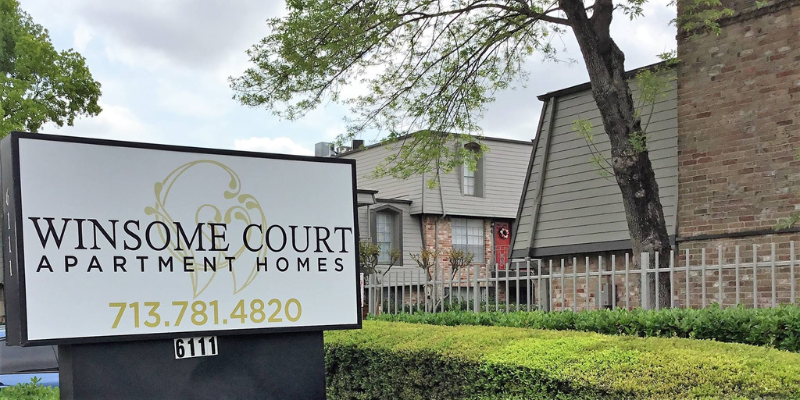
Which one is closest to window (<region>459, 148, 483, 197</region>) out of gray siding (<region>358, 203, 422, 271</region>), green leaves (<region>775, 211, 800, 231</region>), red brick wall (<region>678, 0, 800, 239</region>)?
gray siding (<region>358, 203, 422, 271</region>)

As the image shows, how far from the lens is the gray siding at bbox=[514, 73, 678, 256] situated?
42.2ft

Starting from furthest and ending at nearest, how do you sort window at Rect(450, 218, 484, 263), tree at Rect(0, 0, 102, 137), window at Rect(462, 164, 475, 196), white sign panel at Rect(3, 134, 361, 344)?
window at Rect(462, 164, 475, 196), window at Rect(450, 218, 484, 263), tree at Rect(0, 0, 102, 137), white sign panel at Rect(3, 134, 361, 344)

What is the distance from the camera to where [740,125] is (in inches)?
447

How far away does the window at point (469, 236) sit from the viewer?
1133 inches

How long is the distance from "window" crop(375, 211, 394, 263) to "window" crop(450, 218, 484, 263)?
7.79ft

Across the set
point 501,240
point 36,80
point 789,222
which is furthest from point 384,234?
point 789,222

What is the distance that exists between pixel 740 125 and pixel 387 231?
17.8m

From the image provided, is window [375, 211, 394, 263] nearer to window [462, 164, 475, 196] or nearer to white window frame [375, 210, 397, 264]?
white window frame [375, 210, 397, 264]

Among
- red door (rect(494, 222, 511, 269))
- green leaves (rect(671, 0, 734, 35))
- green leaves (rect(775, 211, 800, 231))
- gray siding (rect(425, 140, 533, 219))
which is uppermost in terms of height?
green leaves (rect(671, 0, 734, 35))

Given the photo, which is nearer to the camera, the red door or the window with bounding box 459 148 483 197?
the window with bounding box 459 148 483 197

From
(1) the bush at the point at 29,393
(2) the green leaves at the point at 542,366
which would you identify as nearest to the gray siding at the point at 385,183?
(2) the green leaves at the point at 542,366

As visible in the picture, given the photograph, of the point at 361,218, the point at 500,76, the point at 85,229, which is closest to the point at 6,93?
the point at 361,218

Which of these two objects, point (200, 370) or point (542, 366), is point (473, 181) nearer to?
point (542, 366)

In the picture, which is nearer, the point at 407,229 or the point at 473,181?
the point at 407,229
